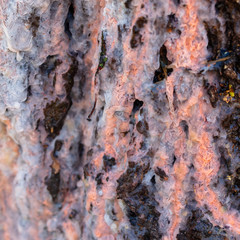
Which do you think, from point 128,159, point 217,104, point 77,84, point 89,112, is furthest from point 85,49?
point 217,104

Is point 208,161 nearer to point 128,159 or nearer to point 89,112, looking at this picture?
point 128,159

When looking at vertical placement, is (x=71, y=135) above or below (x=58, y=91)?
below

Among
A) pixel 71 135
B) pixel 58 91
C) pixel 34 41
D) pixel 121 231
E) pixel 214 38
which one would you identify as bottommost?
pixel 121 231

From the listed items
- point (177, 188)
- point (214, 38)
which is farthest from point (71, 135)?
point (214, 38)

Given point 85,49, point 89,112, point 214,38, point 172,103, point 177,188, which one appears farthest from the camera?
point 89,112

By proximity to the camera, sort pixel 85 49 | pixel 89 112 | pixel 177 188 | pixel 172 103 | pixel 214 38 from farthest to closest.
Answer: pixel 89 112 → pixel 85 49 → pixel 177 188 → pixel 172 103 → pixel 214 38

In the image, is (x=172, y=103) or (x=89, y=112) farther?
(x=89, y=112)

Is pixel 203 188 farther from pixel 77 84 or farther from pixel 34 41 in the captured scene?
pixel 34 41
